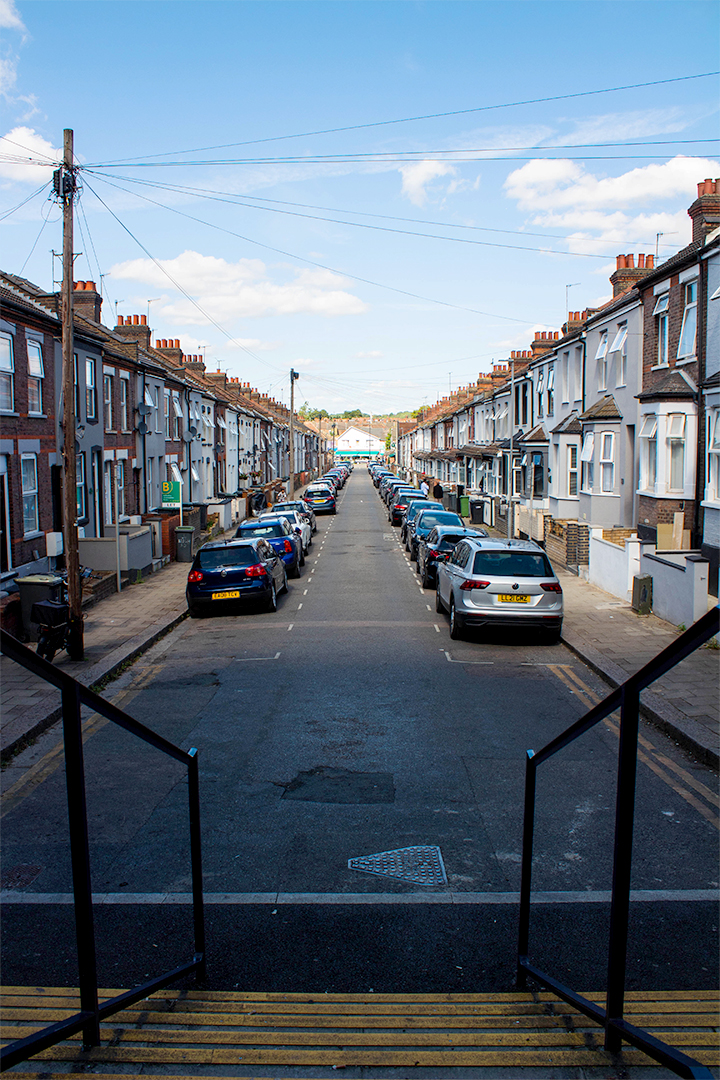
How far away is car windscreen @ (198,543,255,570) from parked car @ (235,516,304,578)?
5.19m

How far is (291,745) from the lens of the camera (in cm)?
937

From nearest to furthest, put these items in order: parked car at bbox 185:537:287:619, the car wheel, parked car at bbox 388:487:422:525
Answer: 1. the car wheel
2. parked car at bbox 185:537:287:619
3. parked car at bbox 388:487:422:525

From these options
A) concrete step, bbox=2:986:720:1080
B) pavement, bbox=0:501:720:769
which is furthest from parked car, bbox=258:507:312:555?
concrete step, bbox=2:986:720:1080

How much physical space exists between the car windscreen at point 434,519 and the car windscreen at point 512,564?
12.7 meters

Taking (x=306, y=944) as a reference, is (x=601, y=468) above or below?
above

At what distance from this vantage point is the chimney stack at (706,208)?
2034 cm

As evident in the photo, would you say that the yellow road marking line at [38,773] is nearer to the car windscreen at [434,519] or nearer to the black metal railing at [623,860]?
the black metal railing at [623,860]

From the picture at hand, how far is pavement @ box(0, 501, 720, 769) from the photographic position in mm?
9672

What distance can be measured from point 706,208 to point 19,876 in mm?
20505

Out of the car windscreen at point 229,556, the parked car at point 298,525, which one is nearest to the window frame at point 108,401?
the parked car at point 298,525

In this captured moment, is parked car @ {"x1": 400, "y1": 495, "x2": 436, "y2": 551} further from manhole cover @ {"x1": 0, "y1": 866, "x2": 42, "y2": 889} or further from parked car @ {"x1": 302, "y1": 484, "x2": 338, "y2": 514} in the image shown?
manhole cover @ {"x1": 0, "y1": 866, "x2": 42, "y2": 889}

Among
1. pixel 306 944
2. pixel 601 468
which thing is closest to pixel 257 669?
pixel 306 944

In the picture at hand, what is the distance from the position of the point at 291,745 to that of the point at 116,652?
18.8 feet

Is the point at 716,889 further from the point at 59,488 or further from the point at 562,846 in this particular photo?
the point at 59,488
